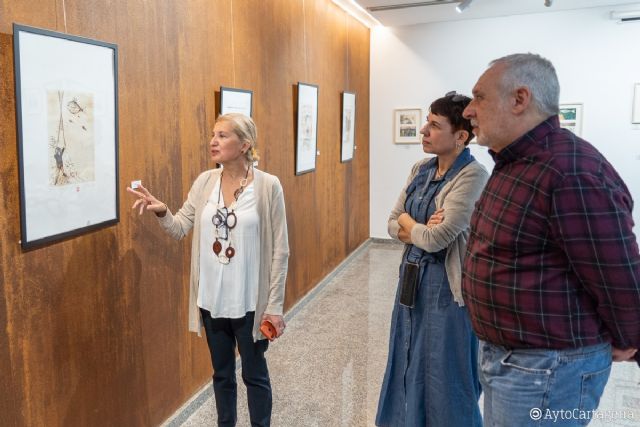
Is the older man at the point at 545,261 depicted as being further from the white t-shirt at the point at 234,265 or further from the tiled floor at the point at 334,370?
the tiled floor at the point at 334,370

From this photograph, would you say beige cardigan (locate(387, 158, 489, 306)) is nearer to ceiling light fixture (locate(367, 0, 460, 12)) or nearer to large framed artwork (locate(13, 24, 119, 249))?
large framed artwork (locate(13, 24, 119, 249))

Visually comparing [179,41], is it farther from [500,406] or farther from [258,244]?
[500,406]

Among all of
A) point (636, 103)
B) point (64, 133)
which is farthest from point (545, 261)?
point (636, 103)

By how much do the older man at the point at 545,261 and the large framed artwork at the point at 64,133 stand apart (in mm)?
1519

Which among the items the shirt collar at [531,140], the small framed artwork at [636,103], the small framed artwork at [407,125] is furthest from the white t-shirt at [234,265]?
the small framed artwork at [636,103]

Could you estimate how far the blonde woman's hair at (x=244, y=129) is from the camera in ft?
7.32

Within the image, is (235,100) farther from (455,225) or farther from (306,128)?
(455,225)

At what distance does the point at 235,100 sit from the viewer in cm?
324

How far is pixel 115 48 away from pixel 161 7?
19.1 inches

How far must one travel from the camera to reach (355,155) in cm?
656

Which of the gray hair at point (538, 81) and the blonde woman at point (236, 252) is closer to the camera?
the gray hair at point (538, 81)

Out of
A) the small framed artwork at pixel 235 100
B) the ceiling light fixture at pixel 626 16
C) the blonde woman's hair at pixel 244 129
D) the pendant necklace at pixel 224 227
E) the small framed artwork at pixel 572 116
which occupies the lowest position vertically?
the pendant necklace at pixel 224 227

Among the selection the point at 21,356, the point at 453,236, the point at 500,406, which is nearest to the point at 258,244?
the point at 453,236

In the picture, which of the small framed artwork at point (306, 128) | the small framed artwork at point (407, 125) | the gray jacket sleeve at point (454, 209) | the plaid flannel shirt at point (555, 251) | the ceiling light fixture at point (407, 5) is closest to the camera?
the plaid flannel shirt at point (555, 251)
